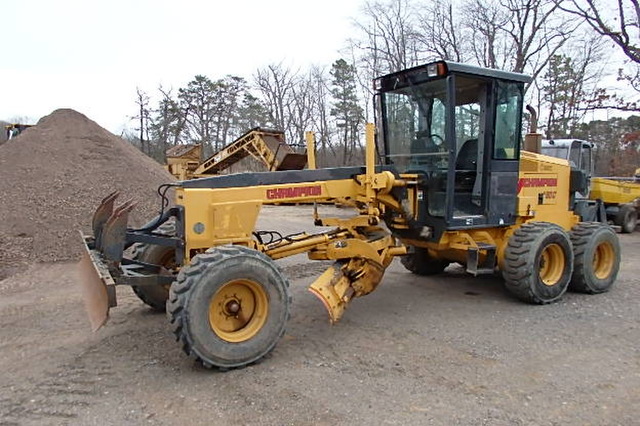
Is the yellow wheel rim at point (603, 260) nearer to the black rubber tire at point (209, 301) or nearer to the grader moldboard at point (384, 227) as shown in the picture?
the grader moldboard at point (384, 227)

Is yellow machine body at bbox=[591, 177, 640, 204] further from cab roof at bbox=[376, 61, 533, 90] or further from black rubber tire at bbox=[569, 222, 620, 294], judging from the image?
cab roof at bbox=[376, 61, 533, 90]

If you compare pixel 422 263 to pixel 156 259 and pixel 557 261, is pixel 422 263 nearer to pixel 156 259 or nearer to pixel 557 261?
pixel 557 261

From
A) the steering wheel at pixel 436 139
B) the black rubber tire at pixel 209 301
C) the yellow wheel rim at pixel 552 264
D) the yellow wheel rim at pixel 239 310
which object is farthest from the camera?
the yellow wheel rim at pixel 552 264

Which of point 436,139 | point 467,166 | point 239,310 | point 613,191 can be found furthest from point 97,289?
point 613,191

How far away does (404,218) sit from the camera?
224 inches

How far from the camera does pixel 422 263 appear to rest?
24.3ft

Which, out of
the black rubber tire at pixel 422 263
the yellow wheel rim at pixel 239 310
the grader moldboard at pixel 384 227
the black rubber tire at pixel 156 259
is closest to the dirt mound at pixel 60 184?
the black rubber tire at pixel 156 259

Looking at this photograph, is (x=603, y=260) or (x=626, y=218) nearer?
(x=603, y=260)

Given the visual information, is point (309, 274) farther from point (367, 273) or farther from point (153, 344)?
point (153, 344)

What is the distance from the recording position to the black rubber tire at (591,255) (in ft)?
20.6

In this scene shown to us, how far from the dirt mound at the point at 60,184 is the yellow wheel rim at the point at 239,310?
218 inches

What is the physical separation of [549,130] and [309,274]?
26703mm

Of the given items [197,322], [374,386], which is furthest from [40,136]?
[374,386]

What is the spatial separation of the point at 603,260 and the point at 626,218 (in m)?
8.66
